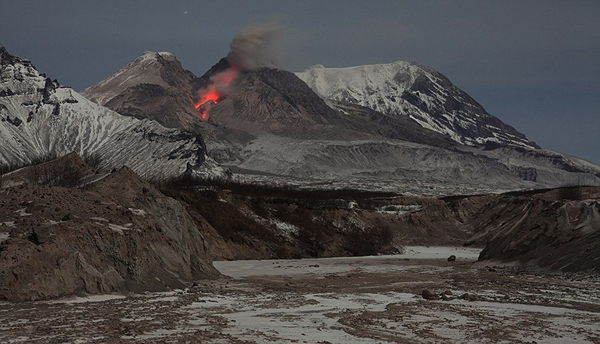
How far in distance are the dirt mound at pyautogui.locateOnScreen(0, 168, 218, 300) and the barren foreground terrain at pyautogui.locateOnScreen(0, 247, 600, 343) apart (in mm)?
1049

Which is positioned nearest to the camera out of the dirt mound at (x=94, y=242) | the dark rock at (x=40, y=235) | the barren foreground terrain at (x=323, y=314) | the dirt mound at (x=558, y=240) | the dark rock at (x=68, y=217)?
the barren foreground terrain at (x=323, y=314)

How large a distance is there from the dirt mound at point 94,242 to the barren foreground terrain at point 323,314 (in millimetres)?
1049

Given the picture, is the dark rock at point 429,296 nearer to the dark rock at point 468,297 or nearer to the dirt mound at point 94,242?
the dark rock at point 468,297

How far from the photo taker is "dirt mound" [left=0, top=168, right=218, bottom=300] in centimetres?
2622

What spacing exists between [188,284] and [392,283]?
37.3 feet

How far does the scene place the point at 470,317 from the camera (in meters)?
25.4

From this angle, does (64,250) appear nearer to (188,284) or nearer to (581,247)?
(188,284)

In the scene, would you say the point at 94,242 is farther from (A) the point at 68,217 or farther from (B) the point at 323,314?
(B) the point at 323,314

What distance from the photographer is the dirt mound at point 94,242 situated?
86.0 feet

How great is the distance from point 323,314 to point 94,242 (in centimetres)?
1016

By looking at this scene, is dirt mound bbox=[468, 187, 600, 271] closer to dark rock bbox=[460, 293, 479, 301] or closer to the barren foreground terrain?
the barren foreground terrain

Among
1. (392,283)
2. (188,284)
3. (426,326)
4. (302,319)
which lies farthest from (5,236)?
(392,283)

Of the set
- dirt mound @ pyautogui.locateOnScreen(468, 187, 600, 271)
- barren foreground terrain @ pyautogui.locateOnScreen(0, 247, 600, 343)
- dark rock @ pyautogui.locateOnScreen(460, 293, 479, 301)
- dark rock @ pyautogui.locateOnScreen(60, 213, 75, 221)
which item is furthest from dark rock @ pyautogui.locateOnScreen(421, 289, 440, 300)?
dark rock @ pyautogui.locateOnScreen(60, 213, 75, 221)

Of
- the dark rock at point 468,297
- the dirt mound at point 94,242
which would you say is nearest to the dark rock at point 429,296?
the dark rock at point 468,297
